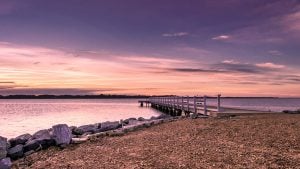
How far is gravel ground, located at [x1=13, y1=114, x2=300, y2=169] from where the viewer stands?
11680 millimetres

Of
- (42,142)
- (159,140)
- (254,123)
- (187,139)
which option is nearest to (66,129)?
(42,142)

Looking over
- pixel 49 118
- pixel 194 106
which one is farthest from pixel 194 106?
pixel 49 118

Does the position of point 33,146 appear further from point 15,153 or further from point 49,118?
point 49,118

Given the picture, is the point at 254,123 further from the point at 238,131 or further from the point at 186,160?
the point at 186,160

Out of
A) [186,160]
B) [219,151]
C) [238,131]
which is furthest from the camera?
[238,131]

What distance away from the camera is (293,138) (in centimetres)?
1477

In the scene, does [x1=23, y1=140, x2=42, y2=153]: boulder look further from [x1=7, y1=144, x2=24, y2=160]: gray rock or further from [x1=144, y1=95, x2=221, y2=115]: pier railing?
[x1=144, y1=95, x2=221, y2=115]: pier railing

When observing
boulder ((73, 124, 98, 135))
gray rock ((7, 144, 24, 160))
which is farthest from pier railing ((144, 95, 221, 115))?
gray rock ((7, 144, 24, 160))

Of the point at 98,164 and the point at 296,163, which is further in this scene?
the point at 98,164

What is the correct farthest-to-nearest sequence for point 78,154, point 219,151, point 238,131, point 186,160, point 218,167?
point 238,131, point 78,154, point 219,151, point 186,160, point 218,167

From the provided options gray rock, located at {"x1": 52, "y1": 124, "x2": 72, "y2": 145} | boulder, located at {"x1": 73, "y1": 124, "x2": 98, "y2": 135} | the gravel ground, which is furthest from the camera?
boulder, located at {"x1": 73, "y1": 124, "x2": 98, "y2": 135}

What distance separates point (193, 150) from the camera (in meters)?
13.5

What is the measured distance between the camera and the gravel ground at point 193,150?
38.3 ft

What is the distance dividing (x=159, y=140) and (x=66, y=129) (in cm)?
467
